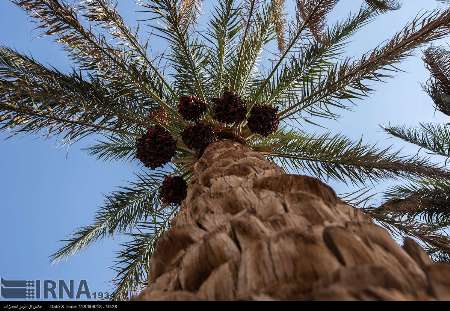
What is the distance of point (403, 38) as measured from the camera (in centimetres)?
587

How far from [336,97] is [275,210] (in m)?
4.47

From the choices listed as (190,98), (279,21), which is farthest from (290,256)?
(279,21)

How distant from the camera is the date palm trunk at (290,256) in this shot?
52.1 inches

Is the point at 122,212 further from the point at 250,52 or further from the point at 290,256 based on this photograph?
the point at 290,256

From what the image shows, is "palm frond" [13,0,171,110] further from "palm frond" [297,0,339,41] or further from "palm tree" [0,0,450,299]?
"palm frond" [297,0,339,41]

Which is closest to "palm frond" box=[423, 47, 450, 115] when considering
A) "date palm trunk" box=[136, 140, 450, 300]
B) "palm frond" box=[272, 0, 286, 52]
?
"palm frond" box=[272, 0, 286, 52]

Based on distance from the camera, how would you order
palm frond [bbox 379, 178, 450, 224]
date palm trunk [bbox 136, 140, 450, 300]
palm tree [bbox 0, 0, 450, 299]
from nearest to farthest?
date palm trunk [bbox 136, 140, 450, 300], palm tree [bbox 0, 0, 450, 299], palm frond [bbox 379, 178, 450, 224]

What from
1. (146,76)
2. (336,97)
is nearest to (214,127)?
(146,76)

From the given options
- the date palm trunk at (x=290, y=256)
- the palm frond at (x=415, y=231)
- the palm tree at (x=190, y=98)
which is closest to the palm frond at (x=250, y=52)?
the palm tree at (x=190, y=98)

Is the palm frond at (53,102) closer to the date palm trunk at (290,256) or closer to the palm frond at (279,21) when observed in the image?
the palm frond at (279,21)

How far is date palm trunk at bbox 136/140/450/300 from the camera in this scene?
1322 millimetres
